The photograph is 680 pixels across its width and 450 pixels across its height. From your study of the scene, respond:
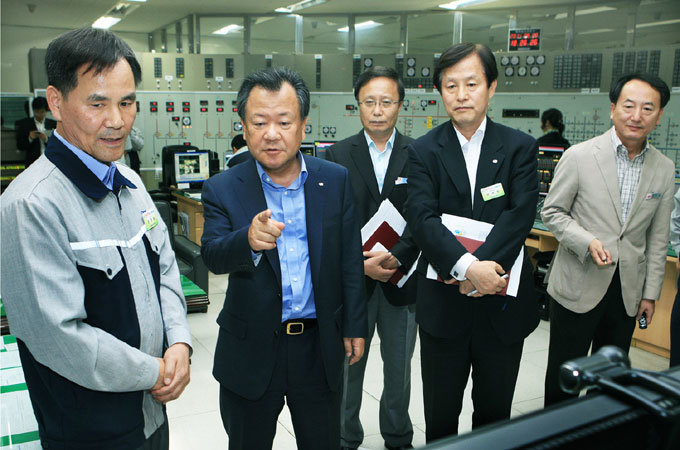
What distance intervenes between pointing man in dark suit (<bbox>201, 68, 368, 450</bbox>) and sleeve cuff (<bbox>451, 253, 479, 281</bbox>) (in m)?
0.34

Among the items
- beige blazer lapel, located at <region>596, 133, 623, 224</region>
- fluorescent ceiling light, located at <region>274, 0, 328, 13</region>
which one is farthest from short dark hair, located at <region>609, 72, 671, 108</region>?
fluorescent ceiling light, located at <region>274, 0, 328, 13</region>

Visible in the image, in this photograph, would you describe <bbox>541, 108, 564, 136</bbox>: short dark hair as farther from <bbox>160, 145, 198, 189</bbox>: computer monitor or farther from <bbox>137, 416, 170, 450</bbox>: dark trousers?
<bbox>137, 416, 170, 450</bbox>: dark trousers

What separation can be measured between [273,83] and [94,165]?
571mm

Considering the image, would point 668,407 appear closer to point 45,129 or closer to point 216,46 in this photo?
point 45,129

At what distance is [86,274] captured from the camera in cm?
117

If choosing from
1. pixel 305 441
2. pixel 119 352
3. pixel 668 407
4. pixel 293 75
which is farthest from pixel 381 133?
pixel 668 407

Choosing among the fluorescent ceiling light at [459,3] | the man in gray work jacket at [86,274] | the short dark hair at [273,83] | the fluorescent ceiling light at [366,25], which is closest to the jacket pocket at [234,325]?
the man in gray work jacket at [86,274]

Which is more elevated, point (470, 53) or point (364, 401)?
point (470, 53)

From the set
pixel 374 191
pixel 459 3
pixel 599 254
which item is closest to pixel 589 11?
pixel 459 3

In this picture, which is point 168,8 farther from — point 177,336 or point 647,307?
point 177,336

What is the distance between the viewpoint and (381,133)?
241cm

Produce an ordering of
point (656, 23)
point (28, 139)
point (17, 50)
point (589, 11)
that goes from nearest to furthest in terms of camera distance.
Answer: point (656, 23) → point (28, 139) → point (589, 11) → point (17, 50)

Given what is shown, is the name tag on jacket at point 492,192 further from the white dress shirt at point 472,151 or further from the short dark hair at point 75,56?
the short dark hair at point 75,56

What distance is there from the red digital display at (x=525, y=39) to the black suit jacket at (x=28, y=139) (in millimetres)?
6440
